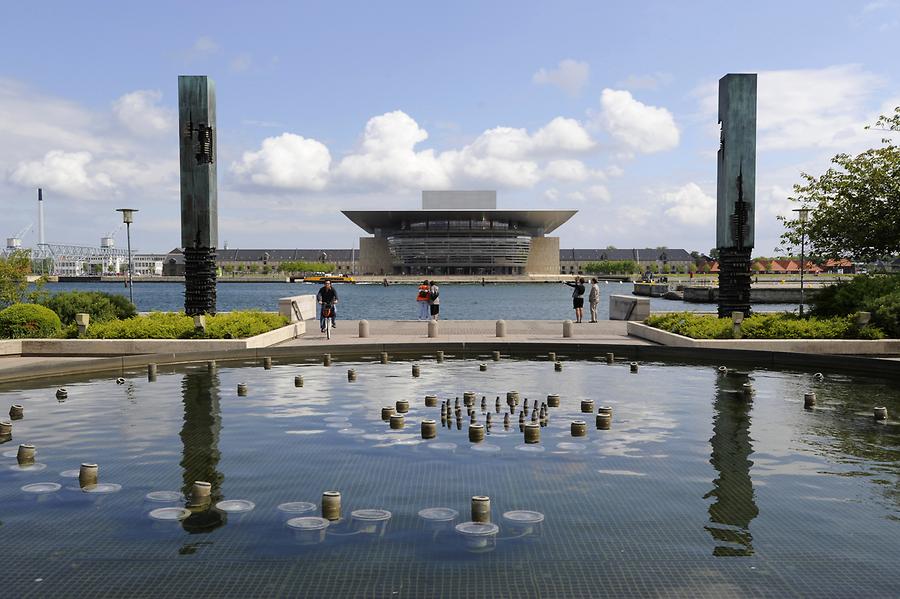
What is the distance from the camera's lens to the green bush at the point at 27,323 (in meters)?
23.7

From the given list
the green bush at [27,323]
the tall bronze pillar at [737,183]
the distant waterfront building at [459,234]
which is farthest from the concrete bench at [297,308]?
the distant waterfront building at [459,234]

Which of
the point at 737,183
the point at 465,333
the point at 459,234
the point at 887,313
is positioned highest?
the point at 459,234

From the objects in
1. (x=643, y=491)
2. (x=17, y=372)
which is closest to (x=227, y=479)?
(x=643, y=491)

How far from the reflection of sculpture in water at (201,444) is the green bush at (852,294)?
2017cm

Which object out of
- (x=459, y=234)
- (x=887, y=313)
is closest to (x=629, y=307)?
(x=887, y=313)

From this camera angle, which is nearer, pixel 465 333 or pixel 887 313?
pixel 887 313

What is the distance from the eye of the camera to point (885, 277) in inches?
1067

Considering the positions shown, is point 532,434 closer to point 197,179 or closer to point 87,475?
point 87,475

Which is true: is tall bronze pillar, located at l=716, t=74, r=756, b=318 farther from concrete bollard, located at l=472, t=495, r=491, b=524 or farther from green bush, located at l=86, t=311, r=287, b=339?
concrete bollard, located at l=472, t=495, r=491, b=524

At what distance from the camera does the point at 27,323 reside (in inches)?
941

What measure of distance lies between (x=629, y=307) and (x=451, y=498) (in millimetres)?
28381

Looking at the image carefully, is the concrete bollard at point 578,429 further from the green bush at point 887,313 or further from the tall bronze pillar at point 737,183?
the tall bronze pillar at point 737,183

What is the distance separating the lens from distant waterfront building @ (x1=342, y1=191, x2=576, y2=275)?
620 feet

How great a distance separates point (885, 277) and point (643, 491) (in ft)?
74.5
